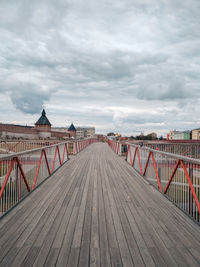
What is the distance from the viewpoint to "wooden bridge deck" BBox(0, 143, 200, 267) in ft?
6.91

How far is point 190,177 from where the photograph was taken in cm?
319

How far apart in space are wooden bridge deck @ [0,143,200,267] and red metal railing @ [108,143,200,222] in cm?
21

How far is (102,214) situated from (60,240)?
1.01 metres

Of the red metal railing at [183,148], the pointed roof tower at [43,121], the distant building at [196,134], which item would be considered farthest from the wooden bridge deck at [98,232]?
the distant building at [196,134]

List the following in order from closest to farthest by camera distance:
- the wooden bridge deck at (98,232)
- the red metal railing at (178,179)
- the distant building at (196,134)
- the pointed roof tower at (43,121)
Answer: the wooden bridge deck at (98,232)
the red metal railing at (178,179)
the pointed roof tower at (43,121)
the distant building at (196,134)

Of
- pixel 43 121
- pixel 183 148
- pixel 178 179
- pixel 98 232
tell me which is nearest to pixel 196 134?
pixel 43 121

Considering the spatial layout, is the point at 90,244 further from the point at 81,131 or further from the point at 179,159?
the point at 81,131

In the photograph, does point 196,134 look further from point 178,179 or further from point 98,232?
point 98,232

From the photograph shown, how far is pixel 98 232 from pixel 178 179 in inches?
81.5

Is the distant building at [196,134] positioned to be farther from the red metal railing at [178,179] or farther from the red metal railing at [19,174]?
the red metal railing at [19,174]

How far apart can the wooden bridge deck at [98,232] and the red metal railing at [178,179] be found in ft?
0.69

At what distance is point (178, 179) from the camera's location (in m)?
3.69

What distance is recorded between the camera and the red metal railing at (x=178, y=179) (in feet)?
10.2

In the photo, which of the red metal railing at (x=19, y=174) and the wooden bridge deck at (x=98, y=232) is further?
the red metal railing at (x=19, y=174)
